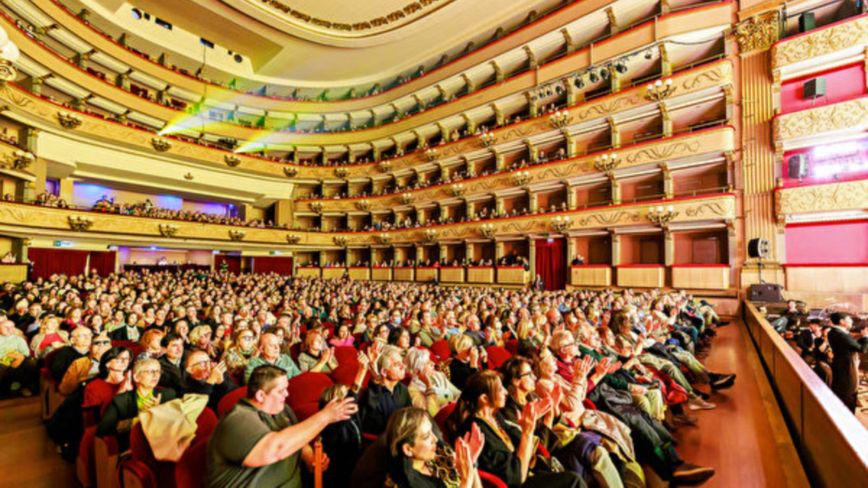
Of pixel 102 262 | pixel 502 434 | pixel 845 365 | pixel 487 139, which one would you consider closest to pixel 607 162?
pixel 487 139

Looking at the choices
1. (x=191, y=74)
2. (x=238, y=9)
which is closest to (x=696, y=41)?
(x=238, y=9)

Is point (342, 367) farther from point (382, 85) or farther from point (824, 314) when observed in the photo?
point (382, 85)

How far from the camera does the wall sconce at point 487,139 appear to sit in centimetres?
1491

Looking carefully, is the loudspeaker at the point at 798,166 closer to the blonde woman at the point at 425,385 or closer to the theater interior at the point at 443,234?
the theater interior at the point at 443,234

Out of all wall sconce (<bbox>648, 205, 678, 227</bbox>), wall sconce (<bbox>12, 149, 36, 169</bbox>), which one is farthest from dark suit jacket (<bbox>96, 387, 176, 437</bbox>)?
wall sconce (<bbox>12, 149, 36, 169</bbox>)

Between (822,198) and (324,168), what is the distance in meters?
18.4

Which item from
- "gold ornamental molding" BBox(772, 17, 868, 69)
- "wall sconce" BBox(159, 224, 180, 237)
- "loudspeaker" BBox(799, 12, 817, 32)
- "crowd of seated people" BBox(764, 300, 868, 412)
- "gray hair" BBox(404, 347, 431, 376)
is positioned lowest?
"crowd of seated people" BBox(764, 300, 868, 412)

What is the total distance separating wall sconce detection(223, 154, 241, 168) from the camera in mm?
16922

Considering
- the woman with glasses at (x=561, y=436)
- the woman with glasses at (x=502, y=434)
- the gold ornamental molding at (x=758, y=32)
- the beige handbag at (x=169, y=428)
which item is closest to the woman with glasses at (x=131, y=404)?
the beige handbag at (x=169, y=428)

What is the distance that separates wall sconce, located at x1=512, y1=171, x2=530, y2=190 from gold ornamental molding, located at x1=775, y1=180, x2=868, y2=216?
21.8 feet

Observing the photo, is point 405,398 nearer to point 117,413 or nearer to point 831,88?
point 117,413

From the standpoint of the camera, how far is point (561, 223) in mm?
12484

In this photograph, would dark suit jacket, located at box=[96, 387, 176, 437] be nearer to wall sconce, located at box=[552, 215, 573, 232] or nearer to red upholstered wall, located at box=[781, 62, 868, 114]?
wall sconce, located at box=[552, 215, 573, 232]

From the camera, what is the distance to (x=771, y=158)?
9.53m
